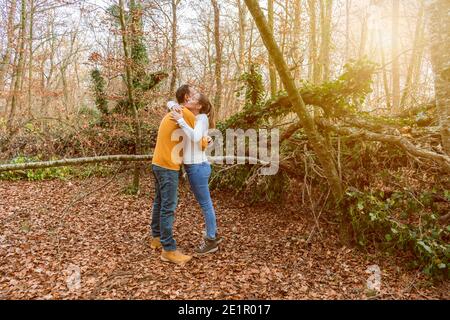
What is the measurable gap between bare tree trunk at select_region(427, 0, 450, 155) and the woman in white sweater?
2.94 metres

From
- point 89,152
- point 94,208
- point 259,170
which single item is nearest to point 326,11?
point 259,170

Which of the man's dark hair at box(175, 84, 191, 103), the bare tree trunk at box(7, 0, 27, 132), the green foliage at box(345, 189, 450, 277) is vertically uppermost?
the bare tree trunk at box(7, 0, 27, 132)

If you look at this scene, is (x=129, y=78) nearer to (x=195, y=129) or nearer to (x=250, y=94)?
(x=250, y=94)

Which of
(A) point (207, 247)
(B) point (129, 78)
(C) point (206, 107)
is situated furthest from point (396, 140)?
(B) point (129, 78)

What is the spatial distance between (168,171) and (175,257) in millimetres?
1102

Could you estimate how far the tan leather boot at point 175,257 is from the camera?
3879 millimetres

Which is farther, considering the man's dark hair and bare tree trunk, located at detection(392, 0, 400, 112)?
bare tree trunk, located at detection(392, 0, 400, 112)

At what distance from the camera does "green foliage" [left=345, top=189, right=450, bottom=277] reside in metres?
3.52

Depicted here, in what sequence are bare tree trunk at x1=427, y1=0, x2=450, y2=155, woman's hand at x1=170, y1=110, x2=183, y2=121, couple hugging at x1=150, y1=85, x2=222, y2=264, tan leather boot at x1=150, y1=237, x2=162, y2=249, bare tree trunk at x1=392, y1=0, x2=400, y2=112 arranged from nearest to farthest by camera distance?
woman's hand at x1=170, y1=110, x2=183, y2=121
couple hugging at x1=150, y1=85, x2=222, y2=264
bare tree trunk at x1=427, y1=0, x2=450, y2=155
tan leather boot at x1=150, y1=237, x2=162, y2=249
bare tree trunk at x1=392, y1=0, x2=400, y2=112

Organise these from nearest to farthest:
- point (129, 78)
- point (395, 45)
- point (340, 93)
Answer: point (340, 93)
point (129, 78)
point (395, 45)

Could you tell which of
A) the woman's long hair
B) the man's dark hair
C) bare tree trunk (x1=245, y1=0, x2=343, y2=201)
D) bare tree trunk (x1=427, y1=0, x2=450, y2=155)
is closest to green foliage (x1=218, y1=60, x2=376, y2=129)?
bare tree trunk (x1=427, y1=0, x2=450, y2=155)

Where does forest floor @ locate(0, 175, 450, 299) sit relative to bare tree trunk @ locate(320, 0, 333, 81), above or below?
below

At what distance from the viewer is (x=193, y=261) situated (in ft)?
A: 13.2

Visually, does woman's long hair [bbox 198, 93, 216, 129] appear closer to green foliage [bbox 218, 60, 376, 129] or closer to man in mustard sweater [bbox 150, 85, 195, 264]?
man in mustard sweater [bbox 150, 85, 195, 264]
